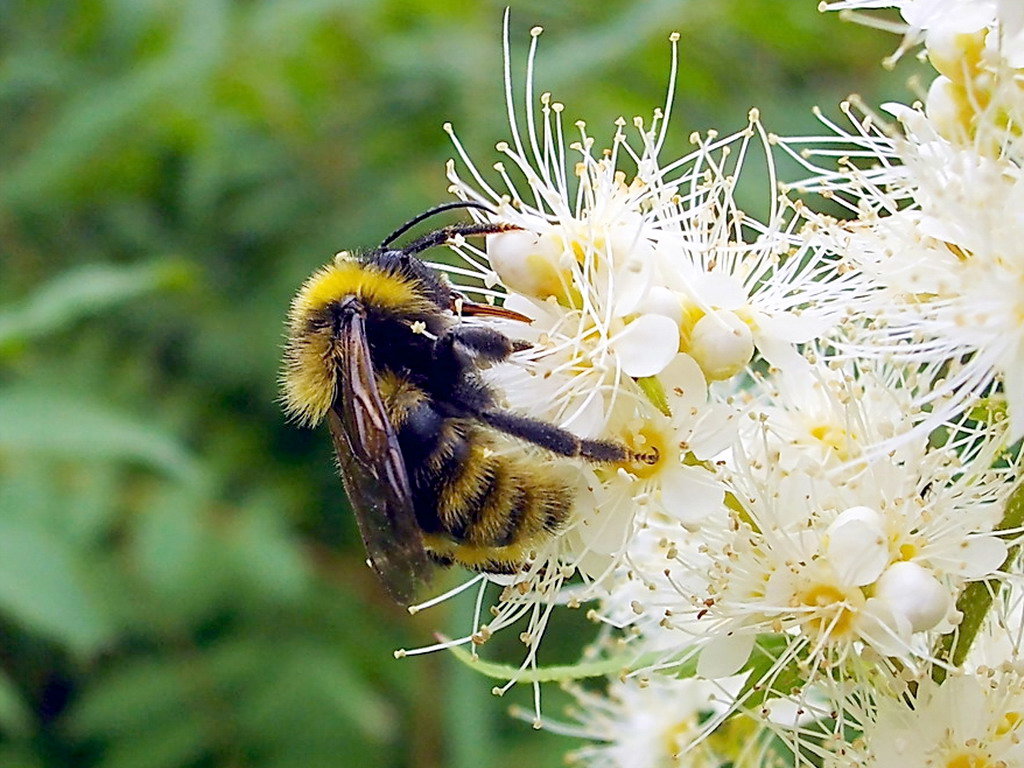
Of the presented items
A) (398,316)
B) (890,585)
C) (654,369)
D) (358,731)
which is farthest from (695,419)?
(358,731)

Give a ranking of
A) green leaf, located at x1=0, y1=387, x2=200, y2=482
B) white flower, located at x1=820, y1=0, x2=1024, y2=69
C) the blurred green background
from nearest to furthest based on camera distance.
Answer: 1. white flower, located at x1=820, y1=0, x2=1024, y2=69
2. green leaf, located at x1=0, y1=387, x2=200, y2=482
3. the blurred green background

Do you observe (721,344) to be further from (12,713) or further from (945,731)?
(12,713)

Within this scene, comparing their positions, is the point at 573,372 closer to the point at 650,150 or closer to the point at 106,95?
the point at 650,150

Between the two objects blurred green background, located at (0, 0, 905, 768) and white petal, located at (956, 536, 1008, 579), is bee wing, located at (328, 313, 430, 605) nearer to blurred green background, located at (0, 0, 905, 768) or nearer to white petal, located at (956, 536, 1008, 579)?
white petal, located at (956, 536, 1008, 579)

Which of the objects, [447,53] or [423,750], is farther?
[447,53]

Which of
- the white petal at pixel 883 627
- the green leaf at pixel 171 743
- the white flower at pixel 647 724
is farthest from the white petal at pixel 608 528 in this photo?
the green leaf at pixel 171 743

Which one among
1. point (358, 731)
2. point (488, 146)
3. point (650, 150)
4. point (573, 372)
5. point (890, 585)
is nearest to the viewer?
point (890, 585)

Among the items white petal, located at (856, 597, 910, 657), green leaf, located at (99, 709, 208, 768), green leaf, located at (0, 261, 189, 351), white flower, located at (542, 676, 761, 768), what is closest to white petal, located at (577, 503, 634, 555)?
white petal, located at (856, 597, 910, 657)

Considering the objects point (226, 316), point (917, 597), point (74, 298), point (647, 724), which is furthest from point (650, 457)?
point (226, 316)
